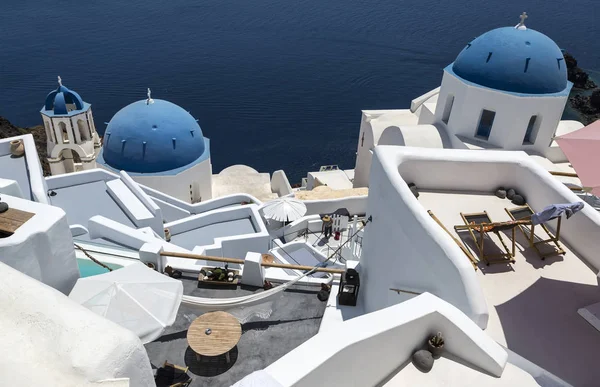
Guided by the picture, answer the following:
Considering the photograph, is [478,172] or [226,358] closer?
[226,358]

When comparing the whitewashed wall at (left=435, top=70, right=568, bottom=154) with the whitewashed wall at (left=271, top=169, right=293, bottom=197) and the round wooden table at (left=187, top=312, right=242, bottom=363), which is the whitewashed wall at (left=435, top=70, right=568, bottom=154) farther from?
the round wooden table at (left=187, top=312, right=242, bottom=363)

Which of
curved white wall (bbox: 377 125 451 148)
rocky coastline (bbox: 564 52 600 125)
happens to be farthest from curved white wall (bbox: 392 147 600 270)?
rocky coastline (bbox: 564 52 600 125)

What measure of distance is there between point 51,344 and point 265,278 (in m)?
8.18

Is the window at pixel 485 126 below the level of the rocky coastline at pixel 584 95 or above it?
above

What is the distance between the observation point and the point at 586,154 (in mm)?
6883

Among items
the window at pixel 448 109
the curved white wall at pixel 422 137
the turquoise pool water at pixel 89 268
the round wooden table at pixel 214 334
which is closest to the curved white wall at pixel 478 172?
the round wooden table at pixel 214 334

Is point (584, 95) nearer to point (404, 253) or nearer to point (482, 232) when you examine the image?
point (482, 232)

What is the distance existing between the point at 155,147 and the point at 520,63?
57.1ft

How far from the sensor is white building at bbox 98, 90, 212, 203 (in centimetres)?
2277

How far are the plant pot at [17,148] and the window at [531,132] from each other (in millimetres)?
18969

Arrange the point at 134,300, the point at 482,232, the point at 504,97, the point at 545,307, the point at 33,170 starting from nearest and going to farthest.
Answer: the point at 545,307 < the point at 482,232 < the point at 134,300 < the point at 33,170 < the point at 504,97

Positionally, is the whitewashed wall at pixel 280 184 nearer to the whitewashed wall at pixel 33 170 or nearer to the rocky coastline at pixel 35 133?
the whitewashed wall at pixel 33 170

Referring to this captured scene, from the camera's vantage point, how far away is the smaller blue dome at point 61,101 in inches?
998

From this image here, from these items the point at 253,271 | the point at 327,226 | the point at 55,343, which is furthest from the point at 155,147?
the point at 55,343
